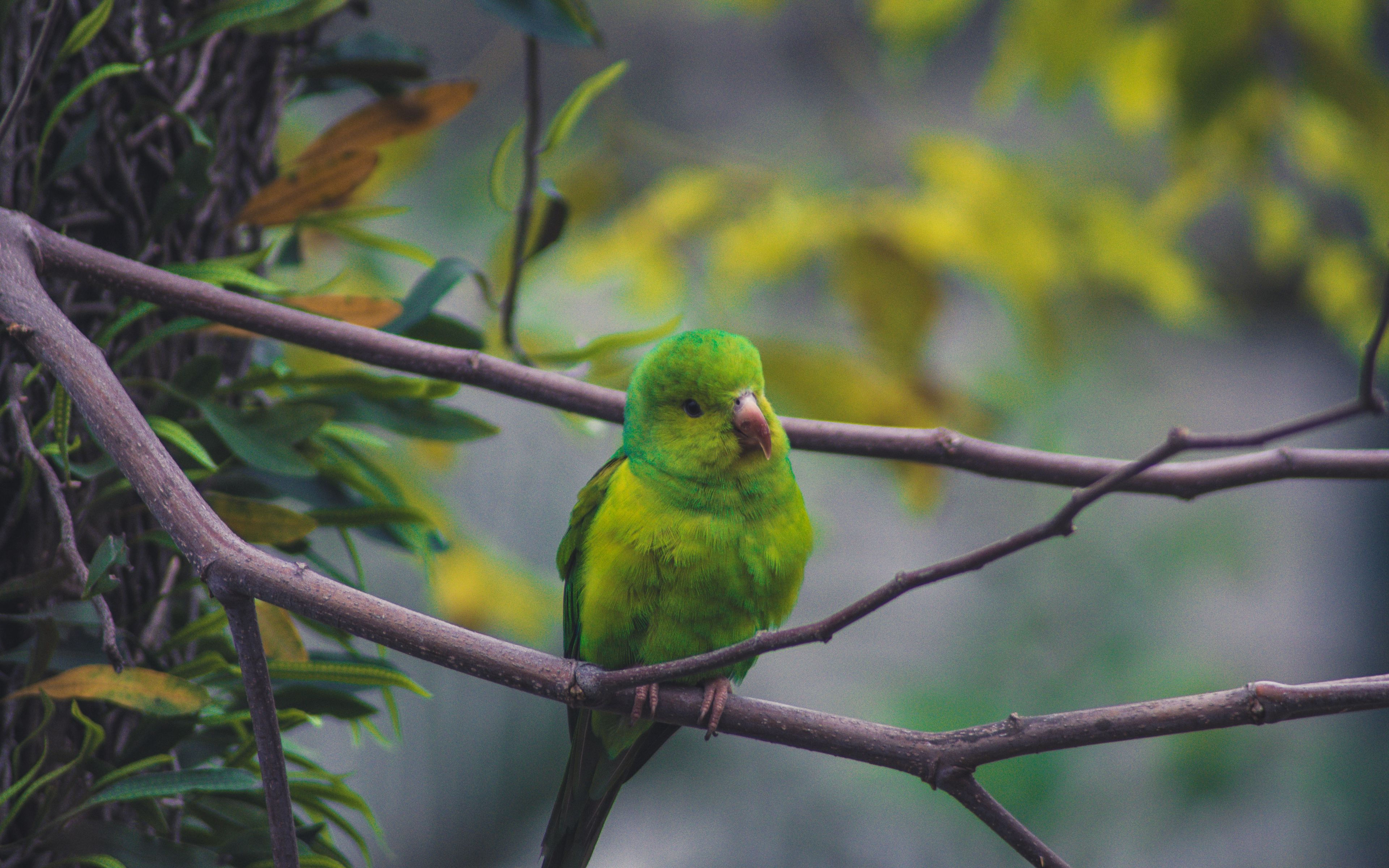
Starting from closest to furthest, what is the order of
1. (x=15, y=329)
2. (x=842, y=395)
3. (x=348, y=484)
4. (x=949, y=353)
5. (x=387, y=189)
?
(x=15, y=329) → (x=348, y=484) → (x=842, y=395) → (x=387, y=189) → (x=949, y=353)

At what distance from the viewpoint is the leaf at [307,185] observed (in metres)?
1.43

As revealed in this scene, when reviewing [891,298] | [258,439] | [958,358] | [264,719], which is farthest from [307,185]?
[958,358]

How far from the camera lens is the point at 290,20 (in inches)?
53.8

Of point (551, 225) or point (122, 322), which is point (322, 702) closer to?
point (122, 322)

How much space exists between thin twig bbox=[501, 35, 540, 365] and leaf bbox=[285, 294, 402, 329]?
0.58 feet

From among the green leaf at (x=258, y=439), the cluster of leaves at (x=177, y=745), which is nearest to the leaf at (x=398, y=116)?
the green leaf at (x=258, y=439)

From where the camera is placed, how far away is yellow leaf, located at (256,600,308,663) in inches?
49.8

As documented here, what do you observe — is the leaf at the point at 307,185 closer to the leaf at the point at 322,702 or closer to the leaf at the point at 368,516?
the leaf at the point at 368,516

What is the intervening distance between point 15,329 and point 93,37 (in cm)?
53

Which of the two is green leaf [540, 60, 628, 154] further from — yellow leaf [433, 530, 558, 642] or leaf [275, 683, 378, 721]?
yellow leaf [433, 530, 558, 642]

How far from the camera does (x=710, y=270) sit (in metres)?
2.47

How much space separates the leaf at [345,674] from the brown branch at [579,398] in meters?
0.38

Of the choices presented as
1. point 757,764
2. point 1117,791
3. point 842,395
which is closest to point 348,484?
point 842,395

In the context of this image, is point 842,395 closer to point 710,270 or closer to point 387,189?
point 710,270
